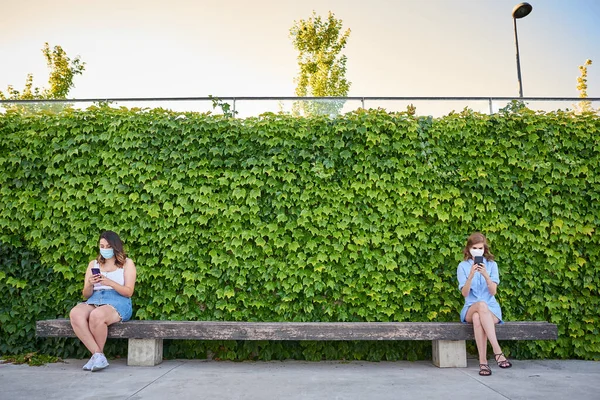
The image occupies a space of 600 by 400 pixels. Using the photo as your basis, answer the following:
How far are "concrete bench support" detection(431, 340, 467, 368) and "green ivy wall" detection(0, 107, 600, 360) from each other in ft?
1.53

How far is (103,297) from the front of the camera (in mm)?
4871

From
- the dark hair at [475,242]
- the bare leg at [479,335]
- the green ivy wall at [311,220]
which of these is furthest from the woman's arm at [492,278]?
the green ivy wall at [311,220]

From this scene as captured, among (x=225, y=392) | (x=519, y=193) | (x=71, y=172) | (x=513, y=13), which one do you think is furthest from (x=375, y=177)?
(x=513, y=13)

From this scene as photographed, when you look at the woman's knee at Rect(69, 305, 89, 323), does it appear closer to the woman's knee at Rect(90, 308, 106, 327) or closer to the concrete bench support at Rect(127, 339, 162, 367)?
the woman's knee at Rect(90, 308, 106, 327)

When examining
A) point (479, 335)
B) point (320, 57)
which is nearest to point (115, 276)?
point (479, 335)

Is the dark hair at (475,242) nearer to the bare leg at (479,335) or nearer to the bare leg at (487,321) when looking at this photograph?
the bare leg at (487,321)

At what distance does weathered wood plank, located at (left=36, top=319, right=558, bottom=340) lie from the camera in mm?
4742

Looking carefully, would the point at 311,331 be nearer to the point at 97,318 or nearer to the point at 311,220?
the point at 311,220

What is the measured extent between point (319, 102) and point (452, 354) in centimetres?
382

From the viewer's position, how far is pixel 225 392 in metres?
3.79

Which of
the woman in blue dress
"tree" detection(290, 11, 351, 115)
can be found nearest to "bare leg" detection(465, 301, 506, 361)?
the woman in blue dress

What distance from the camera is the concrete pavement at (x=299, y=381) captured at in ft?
12.1

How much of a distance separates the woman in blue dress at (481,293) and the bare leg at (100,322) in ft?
12.9

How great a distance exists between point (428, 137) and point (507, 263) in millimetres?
1830
